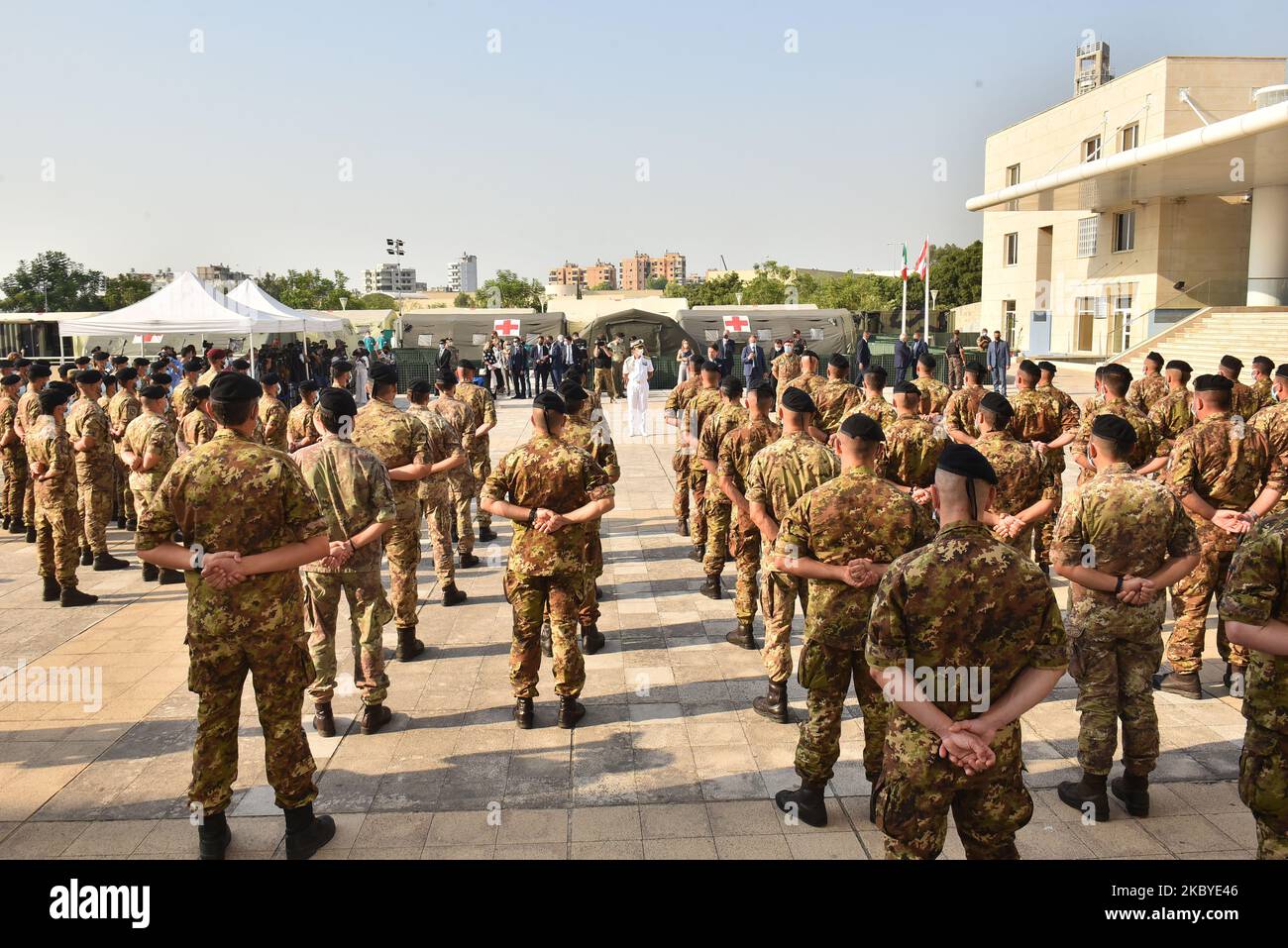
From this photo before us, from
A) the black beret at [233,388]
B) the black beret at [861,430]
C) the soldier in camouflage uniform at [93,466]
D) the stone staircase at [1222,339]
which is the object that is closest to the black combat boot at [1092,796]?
the black beret at [861,430]

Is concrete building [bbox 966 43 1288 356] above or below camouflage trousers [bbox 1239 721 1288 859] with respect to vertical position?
above

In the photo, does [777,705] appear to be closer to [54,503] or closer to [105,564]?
[54,503]

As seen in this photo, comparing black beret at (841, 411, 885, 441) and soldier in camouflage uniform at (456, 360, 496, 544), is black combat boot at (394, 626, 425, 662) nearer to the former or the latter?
soldier in camouflage uniform at (456, 360, 496, 544)

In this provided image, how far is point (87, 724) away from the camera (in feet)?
20.1

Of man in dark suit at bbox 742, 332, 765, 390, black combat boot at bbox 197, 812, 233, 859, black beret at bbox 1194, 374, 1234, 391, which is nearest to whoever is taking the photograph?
black combat boot at bbox 197, 812, 233, 859

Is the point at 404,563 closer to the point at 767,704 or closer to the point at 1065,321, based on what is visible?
the point at 767,704

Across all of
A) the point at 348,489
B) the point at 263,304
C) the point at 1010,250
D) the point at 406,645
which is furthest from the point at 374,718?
the point at 1010,250

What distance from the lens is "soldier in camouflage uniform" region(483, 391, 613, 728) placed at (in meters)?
5.68

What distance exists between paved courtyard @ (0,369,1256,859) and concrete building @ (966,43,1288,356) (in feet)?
72.2

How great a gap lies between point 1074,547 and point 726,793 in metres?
2.27

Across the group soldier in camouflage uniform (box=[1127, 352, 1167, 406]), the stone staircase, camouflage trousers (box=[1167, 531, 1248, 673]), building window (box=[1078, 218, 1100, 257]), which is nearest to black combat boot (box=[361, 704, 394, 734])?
camouflage trousers (box=[1167, 531, 1248, 673])
